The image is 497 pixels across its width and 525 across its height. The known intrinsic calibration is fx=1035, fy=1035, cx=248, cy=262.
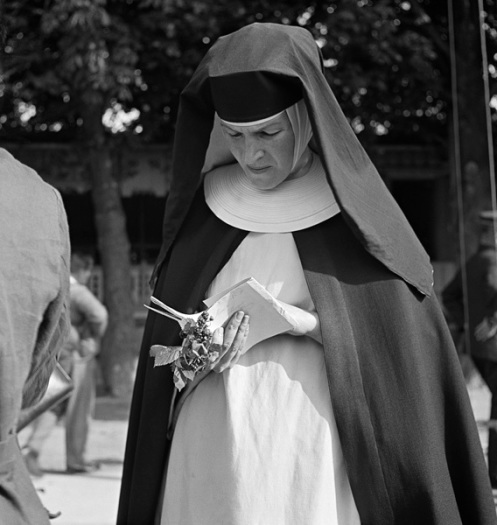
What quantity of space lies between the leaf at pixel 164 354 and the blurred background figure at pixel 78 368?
4.73 metres

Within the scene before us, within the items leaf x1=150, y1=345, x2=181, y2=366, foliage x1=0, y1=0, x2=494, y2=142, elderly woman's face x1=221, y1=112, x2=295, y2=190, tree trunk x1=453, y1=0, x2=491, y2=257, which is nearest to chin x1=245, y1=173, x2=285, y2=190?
elderly woman's face x1=221, y1=112, x2=295, y2=190

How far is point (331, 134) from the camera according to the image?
2.76m

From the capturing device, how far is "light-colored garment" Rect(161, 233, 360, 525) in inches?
104

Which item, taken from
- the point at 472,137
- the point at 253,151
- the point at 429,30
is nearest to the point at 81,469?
the point at 253,151

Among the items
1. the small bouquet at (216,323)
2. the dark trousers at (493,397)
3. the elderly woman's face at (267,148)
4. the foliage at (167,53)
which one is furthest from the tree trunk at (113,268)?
the small bouquet at (216,323)

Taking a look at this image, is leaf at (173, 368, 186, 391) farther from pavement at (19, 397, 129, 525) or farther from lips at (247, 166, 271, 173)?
pavement at (19, 397, 129, 525)

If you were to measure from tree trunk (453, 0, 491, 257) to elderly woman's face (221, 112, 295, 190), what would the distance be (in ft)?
28.5

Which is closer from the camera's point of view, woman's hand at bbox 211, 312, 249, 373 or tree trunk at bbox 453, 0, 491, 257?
woman's hand at bbox 211, 312, 249, 373

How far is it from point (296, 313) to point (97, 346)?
5348 millimetres

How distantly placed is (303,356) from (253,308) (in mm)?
229

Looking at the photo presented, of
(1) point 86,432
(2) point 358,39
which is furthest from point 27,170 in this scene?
(2) point 358,39

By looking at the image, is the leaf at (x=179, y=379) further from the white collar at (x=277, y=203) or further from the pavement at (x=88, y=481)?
the pavement at (x=88, y=481)

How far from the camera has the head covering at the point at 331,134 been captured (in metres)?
2.72

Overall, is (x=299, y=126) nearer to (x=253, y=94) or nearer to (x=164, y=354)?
(x=253, y=94)
